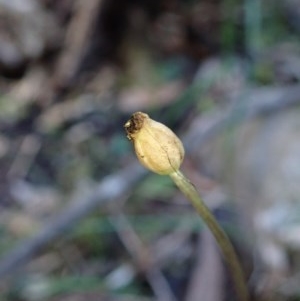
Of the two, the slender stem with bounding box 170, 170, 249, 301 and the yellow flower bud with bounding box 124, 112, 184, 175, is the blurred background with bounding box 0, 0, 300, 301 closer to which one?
the slender stem with bounding box 170, 170, 249, 301

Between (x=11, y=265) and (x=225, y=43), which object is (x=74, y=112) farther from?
(x=11, y=265)

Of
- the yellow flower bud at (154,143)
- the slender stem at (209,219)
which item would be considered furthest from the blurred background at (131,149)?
the yellow flower bud at (154,143)

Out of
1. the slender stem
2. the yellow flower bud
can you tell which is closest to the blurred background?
the slender stem

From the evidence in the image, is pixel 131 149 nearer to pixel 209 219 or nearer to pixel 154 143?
pixel 209 219

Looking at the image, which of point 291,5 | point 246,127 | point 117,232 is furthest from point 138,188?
point 291,5

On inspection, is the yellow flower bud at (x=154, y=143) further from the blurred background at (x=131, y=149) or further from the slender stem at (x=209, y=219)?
the blurred background at (x=131, y=149)

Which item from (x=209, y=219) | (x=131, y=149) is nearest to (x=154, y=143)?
(x=209, y=219)
